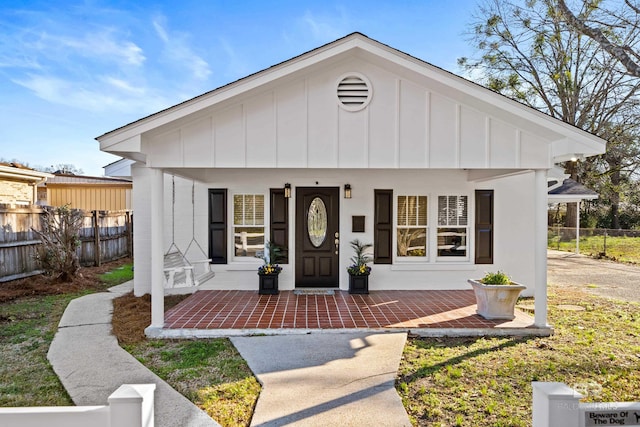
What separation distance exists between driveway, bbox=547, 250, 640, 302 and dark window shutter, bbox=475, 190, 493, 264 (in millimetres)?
2983

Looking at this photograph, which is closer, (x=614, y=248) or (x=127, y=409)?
(x=127, y=409)

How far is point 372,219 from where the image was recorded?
26.9 feet

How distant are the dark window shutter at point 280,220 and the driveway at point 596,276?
23.2 ft

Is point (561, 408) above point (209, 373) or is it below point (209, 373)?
above

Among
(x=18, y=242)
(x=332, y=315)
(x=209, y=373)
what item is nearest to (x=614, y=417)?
(x=209, y=373)

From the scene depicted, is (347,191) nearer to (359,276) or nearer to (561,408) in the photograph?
(359,276)

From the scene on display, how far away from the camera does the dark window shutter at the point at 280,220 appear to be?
814 centimetres

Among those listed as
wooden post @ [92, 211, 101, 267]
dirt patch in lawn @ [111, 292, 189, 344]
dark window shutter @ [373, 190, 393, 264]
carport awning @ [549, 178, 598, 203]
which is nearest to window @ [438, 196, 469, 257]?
dark window shutter @ [373, 190, 393, 264]

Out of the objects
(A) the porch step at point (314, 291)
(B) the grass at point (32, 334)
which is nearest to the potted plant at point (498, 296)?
(A) the porch step at point (314, 291)

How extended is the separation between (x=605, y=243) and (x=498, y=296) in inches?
502

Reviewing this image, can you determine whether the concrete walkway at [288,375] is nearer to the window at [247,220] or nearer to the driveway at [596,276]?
the window at [247,220]

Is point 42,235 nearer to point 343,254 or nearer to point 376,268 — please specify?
point 343,254

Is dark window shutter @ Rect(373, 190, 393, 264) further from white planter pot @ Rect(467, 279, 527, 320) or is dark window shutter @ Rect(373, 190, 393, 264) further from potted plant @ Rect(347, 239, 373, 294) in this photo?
white planter pot @ Rect(467, 279, 527, 320)

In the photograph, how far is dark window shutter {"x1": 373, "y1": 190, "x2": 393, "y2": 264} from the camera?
323 inches
